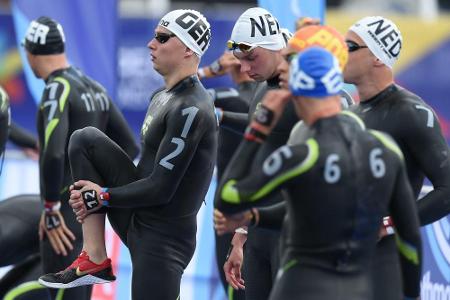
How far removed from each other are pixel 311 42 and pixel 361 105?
3.36 feet

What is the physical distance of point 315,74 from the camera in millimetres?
5562

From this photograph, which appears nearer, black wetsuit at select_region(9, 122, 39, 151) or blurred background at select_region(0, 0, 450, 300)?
black wetsuit at select_region(9, 122, 39, 151)

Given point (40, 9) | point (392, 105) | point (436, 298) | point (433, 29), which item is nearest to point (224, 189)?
point (392, 105)

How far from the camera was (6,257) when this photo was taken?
9250 mm

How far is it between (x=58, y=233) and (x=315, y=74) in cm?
358

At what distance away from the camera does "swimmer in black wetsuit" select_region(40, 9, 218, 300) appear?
7043 mm

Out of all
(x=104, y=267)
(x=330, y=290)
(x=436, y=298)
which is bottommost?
(x=436, y=298)

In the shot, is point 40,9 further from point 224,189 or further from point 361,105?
point 224,189

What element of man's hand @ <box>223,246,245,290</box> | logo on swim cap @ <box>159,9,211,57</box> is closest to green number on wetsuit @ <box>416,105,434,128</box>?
logo on swim cap @ <box>159,9,211,57</box>

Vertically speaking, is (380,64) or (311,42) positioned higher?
(311,42)

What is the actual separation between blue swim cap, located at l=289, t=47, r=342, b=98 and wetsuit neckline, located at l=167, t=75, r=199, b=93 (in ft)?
5.43

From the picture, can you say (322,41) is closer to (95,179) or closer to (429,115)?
(429,115)

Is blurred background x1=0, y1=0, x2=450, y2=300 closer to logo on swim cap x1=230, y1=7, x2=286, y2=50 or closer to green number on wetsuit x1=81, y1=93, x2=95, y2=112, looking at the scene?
green number on wetsuit x1=81, y1=93, x2=95, y2=112

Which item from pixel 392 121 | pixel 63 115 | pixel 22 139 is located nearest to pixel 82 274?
pixel 63 115
